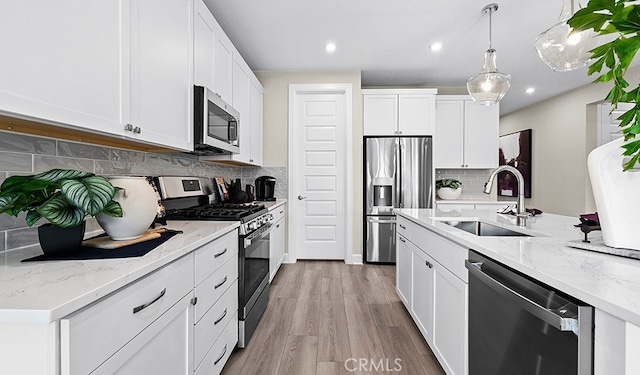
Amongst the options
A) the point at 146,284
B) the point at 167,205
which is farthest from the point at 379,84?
the point at 146,284

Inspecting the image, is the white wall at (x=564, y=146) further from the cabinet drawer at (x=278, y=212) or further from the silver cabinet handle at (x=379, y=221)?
the cabinet drawer at (x=278, y=212)

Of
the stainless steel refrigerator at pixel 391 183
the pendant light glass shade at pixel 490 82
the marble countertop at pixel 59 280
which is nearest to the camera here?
the marble countertop at pixel 59 280

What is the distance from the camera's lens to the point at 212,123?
209cm

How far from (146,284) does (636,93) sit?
148cm

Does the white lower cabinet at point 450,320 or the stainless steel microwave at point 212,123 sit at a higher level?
the stainless steel microwave at point 212,123

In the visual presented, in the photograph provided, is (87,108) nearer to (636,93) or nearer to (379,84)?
(636,93)

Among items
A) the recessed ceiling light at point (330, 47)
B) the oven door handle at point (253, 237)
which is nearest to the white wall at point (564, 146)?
the recessed ceiling light at point (330, 47)

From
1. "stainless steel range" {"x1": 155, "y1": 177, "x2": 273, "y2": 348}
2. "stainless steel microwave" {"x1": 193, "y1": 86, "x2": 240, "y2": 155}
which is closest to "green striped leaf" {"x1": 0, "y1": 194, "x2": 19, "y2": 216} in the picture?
"stainless steel range" {"x1": 155, "y1": 177, "x2": 273, "y2": 348}

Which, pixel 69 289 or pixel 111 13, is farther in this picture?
pixel 111 13

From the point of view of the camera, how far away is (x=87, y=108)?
1.08 metres

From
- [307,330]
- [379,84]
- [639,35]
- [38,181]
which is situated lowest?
[307,330]

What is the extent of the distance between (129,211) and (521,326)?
1500 mm

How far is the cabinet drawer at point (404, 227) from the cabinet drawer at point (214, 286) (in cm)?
137

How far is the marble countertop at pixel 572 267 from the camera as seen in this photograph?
0.68 m
